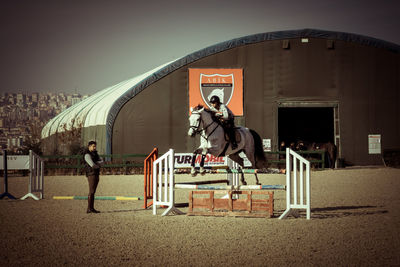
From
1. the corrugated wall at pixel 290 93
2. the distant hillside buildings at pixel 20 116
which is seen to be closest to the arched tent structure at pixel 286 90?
the corrugated wall at pixel 290 93

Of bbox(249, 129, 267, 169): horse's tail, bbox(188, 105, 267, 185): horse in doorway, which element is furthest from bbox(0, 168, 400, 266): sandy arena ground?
bbox(188, 105, 267, 185): horse in doorway

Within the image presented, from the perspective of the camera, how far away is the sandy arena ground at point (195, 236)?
686 cm

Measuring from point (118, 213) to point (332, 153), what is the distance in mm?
17356

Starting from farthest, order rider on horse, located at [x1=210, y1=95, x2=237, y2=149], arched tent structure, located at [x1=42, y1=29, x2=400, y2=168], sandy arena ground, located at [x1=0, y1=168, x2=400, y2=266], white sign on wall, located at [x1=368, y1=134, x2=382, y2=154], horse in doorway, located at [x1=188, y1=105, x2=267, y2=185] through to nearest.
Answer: white sign on wall, located at [x1=368, y1=134, x2=382, y2=154] < arched tent structure, located at [x1=42, y1=29, x2=400, y2=168] < rider on horse, located at [x1=210, y1=95, x2=237, y2=149] < horse in doorway, located at [x1=188, y1=105, x2=267, y2=185] < sandy arena ground, located at [x1=0, y1=168, x2=400, y2=266]

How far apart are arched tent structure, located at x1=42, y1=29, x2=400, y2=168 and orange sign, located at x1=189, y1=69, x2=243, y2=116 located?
0.30 m

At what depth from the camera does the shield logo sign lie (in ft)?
88.1

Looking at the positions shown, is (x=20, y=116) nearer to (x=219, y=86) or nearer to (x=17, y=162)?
(x=219, y=86)

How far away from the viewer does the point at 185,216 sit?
36.8ft

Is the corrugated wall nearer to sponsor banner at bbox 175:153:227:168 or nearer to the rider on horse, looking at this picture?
sponsor banner at bbox 175:153:227:168

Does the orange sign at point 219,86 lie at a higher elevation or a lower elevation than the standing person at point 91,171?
higher

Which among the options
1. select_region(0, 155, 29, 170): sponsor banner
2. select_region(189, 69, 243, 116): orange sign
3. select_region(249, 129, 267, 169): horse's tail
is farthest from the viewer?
select_region(189, 69, 243, 116): orange sign

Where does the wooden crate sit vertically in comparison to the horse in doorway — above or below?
below

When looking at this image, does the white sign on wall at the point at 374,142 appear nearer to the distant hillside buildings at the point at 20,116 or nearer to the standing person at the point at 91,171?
the standing person at the point at 91,171

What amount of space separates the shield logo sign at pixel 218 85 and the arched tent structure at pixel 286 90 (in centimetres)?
67
